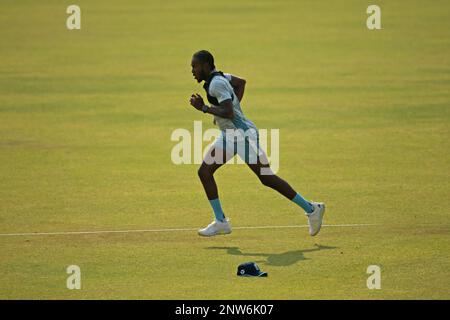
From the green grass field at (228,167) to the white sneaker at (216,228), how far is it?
10 cm

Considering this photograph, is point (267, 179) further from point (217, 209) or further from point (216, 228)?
point (216, 228)

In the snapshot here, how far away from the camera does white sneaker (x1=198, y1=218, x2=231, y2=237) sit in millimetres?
13914

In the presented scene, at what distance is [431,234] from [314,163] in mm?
5386

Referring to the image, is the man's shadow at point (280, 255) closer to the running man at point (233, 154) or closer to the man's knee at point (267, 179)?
the running man at point (233, 154)

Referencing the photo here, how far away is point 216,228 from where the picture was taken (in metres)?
13.9

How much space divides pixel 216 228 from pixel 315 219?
1215 millimetres

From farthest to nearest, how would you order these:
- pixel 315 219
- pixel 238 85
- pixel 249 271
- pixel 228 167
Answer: pixel 228 167 < pixel 238 85 < pixel 315 219 < pixel 249 271

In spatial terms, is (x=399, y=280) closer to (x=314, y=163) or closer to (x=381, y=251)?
(x=381, y=251)

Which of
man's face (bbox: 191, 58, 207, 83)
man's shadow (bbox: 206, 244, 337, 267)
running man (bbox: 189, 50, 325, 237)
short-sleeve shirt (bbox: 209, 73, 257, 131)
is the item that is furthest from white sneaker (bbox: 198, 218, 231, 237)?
man's face (bbox: 191, 58, 207, 83)

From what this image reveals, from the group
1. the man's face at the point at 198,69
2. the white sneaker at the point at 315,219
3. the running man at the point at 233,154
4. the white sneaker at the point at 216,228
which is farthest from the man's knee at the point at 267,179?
the man's face at the point at 198,69

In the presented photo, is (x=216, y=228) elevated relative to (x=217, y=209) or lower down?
lower down

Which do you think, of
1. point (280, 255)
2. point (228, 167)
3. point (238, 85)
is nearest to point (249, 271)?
point (280, 255)

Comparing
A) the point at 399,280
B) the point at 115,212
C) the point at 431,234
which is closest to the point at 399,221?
the point at 431,234

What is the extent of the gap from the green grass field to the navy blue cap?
0.12 m
